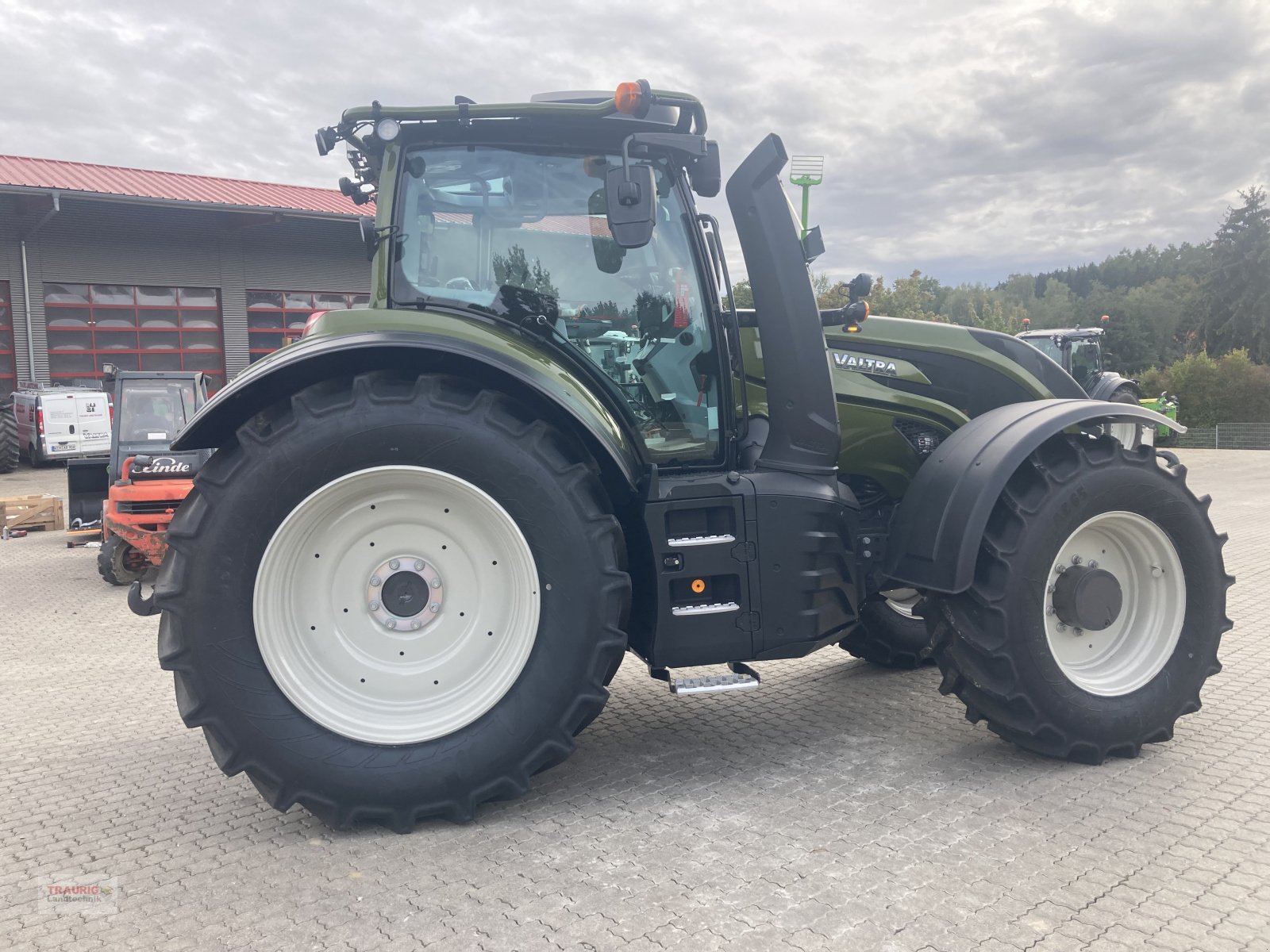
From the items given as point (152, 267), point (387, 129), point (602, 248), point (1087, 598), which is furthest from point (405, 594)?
point (152, 267)

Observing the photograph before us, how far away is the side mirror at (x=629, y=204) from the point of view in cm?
322

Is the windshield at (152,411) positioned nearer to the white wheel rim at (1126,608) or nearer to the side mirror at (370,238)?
the side mirror at (370,238)

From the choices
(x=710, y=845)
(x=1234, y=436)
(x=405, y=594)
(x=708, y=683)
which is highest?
(x=405, y=594)

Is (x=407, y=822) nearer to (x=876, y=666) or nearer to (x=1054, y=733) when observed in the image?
(x=1054, y=733)

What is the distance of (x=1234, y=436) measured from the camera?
24156 millimetres

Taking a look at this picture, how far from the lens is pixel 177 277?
888 inches

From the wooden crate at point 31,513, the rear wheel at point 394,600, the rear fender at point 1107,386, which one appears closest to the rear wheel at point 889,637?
the rear wheel at point 394,600

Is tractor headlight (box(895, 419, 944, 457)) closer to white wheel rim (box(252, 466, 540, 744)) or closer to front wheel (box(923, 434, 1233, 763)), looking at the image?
front wheel (box(923, 434, 1233, 763))

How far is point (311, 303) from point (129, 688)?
2111 centimetres

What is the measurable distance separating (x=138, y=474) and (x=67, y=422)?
11881mm

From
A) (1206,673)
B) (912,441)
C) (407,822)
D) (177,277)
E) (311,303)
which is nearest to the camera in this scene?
(407,822)

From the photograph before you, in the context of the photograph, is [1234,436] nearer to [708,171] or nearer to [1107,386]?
[1107,386]

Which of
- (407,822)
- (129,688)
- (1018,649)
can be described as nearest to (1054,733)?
(1018,649)

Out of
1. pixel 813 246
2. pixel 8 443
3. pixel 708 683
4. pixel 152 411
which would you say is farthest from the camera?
pixel 8 443
